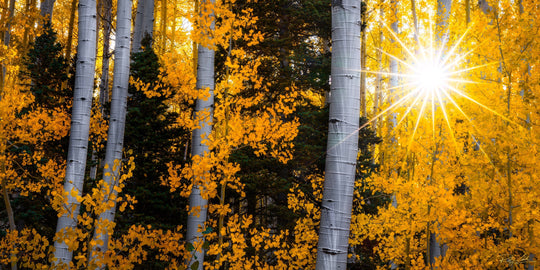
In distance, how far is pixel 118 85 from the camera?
5.70m

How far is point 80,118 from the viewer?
3.93 m

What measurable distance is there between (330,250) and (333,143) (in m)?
0.64

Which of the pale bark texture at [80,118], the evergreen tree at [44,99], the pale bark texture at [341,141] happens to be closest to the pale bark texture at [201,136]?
the pale bark texture at [80,118]

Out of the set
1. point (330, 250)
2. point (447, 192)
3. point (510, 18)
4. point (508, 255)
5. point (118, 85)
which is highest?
point (510, 18)

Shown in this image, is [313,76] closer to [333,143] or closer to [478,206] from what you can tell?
[478,206]

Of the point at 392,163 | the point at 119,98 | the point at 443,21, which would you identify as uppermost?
the point at 443,21

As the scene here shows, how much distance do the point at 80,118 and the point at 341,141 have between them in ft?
9.76

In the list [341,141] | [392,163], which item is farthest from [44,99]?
[341,141]

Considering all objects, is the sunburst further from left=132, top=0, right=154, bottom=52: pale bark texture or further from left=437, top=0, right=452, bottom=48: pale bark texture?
left=132, top=0, right=154, bottom=52: pale bark texture

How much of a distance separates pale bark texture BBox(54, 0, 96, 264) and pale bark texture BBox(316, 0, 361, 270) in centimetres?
268

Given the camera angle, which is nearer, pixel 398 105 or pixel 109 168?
pixel 109 168

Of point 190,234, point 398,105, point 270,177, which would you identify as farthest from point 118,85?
point 398,105

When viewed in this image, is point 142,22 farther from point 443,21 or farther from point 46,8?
point 443,21

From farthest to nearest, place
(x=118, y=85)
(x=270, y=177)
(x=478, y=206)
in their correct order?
(x=270, y=177)
(x=478, y=206)
(x=118, y=85)
